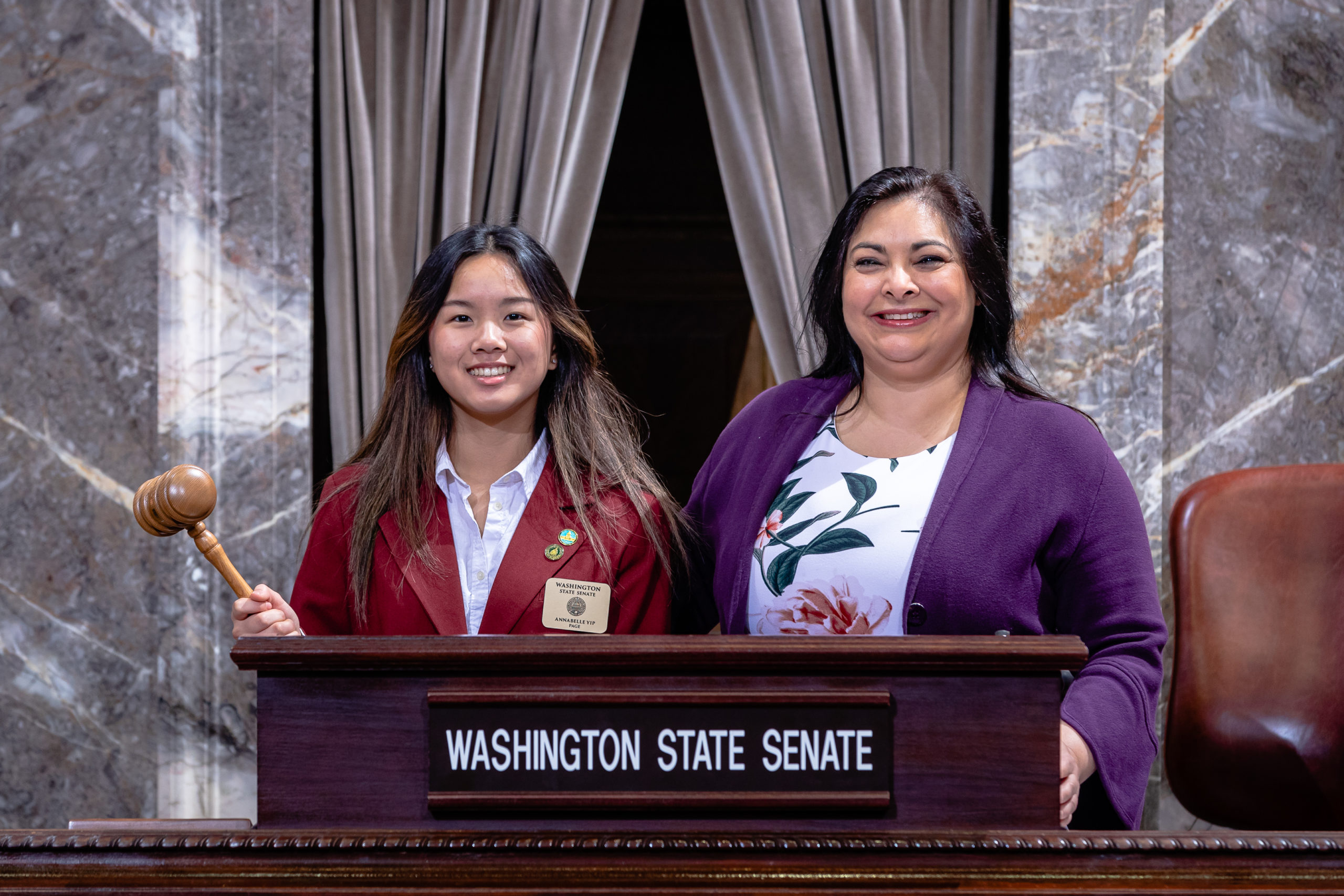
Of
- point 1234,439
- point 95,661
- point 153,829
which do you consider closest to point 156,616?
point 95,661

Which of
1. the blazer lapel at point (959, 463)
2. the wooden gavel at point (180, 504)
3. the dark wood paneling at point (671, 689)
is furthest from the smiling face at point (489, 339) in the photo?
the dark wood paneling at point (671, 689)

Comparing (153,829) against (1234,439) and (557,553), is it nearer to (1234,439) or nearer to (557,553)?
(557,553)

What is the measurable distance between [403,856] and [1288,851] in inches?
31.1

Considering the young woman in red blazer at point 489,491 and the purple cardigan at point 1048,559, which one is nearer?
the purple cardigan at point 1048,559

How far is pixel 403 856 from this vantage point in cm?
96

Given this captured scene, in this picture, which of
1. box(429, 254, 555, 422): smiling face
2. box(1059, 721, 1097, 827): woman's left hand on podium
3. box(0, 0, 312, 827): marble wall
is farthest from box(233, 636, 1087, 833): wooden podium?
box(0, 0, 312, 827): marble wall

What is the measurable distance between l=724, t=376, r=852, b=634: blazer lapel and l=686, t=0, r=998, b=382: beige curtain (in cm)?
109

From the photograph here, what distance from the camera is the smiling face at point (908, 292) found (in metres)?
1.52

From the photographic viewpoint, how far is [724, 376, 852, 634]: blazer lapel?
1535mm

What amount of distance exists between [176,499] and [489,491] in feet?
2.15

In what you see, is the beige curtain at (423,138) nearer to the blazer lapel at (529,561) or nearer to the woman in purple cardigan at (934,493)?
the blazer lapel at (529,561)

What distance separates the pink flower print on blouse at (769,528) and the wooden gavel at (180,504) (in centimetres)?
70

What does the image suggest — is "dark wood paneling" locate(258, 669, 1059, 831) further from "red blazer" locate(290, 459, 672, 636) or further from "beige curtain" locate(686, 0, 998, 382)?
"beige curtain" locate(686, 0, 998, 382)

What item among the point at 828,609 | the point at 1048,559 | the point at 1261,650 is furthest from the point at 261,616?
the point at 1261,650
